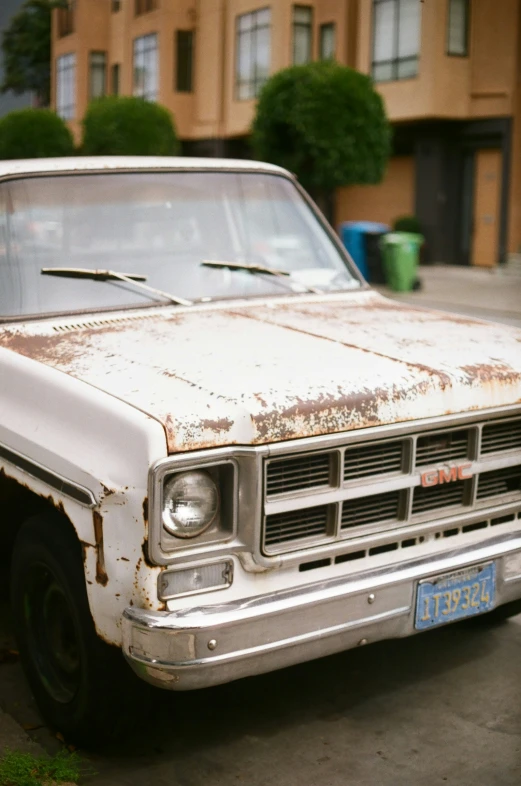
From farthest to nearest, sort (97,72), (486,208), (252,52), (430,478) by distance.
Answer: (97,72)
(252,52)
(486,208)
(430,478)

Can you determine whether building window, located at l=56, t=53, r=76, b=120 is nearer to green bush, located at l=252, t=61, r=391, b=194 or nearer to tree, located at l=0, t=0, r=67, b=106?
tree, located at l=0, t=0, r=67, b=106

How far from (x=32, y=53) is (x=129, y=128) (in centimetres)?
1243

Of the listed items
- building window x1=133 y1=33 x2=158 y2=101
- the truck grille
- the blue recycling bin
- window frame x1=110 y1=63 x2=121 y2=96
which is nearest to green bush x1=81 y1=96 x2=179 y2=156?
building window x1=133 y1=33 x2=158 y2=101

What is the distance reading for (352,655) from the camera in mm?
4266

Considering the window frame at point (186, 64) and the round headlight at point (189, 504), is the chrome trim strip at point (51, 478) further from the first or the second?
the window frame at point (186, 64)

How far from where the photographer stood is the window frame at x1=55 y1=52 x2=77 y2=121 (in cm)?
4069

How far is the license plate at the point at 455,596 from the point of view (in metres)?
3.37

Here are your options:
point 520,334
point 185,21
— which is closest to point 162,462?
point 520,334

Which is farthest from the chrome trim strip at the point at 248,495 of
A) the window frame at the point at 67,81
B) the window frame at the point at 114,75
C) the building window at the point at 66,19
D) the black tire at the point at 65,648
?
the window frame at the point at 67,81

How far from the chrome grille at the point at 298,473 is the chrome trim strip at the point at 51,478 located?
518 mm

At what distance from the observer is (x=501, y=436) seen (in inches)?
141

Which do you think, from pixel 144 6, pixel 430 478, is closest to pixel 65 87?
pixel 144 6

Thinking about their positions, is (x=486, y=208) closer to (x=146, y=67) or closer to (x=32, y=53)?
(x=146, y=67)

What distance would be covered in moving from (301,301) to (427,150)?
24474 millimetres
